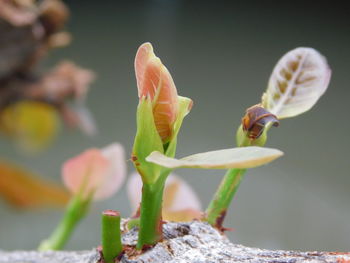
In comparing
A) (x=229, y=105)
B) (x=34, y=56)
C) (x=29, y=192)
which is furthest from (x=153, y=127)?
(x=229, y=105)

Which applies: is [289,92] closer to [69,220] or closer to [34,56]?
[69,220]

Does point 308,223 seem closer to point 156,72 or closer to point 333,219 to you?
point 333,219

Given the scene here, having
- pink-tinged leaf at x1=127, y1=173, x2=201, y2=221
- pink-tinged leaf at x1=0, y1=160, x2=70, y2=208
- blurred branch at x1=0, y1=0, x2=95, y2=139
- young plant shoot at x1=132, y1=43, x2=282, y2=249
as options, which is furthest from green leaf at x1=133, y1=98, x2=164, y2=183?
pink-tinged leaf at x1=0, y1=160, x2=70, y2=208

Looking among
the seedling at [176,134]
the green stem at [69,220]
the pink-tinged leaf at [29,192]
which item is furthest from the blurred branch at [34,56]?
the seedling at [176,134]

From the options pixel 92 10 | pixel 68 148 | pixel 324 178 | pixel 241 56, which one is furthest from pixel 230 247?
pixel 92 10

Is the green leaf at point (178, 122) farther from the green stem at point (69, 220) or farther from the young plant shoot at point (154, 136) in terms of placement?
the green stem at point (69, 220)

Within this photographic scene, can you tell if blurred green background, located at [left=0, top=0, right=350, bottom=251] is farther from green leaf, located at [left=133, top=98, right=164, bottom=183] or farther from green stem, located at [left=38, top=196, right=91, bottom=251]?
green leaf, located at [left=133, top=98, right=164, bottom=183]
